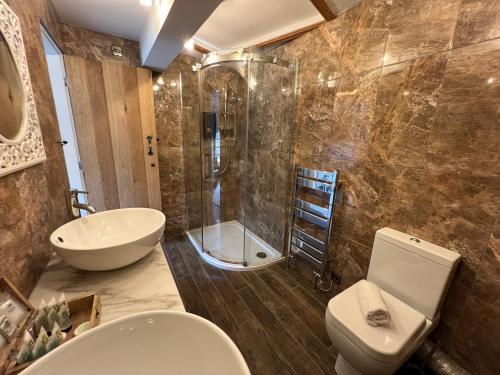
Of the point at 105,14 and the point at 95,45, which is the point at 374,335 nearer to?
the point at 105,14

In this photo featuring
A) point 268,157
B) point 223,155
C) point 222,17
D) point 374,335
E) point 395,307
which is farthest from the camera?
point 223,155

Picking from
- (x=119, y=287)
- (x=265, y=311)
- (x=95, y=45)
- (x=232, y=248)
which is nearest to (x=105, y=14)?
(x=95, y=45)

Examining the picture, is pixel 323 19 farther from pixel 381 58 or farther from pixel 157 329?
pixel 157 329

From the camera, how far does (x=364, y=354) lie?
1.04 meters

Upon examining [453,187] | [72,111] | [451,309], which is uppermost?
[72,111]

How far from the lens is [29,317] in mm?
632

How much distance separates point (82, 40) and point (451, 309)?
11.7 ft

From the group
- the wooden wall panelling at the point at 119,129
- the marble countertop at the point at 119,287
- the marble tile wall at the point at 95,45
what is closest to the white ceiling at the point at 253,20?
the marble tile wall at the point at 95,45

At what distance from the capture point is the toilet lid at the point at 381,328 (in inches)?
39.9

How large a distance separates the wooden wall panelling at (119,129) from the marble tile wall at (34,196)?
2.44ft

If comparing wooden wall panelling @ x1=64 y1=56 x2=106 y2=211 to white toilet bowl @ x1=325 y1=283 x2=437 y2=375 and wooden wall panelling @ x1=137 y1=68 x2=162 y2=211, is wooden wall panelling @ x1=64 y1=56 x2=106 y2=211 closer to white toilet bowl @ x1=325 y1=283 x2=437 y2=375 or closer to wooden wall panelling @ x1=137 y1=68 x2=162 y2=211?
wooden wall panelling @ x1=137 y1=68 x2=162 y2=211

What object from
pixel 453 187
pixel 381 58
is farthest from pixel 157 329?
pixel 381 58

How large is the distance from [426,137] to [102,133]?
274 centimetres

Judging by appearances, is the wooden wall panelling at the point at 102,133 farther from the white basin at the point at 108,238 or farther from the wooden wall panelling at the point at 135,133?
the white basin at the point at 108,238
